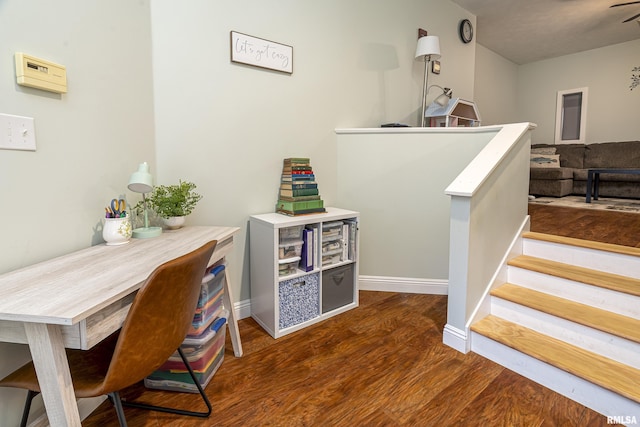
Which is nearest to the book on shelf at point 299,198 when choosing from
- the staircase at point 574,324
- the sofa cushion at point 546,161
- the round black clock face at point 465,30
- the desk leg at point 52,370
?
the staircase at point 574,324

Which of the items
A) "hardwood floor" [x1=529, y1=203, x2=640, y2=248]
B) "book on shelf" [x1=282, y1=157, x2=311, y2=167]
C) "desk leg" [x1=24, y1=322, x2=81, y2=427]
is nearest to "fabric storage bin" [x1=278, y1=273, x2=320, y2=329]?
"book on shelf" [x1=282, y1=157, x2=311, y2=167]

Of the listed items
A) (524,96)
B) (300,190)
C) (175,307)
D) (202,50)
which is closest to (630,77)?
(524,96)

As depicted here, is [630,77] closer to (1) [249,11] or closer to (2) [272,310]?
(1) [249,11]

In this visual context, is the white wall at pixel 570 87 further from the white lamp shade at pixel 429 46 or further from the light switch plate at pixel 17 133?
the light switch plate at pixel 17 133

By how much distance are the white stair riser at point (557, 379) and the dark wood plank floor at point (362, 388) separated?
0.04 metres

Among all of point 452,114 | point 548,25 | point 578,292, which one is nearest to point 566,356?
point 578,292

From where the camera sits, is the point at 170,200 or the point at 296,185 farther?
the point at 296,185

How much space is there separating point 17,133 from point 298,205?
1.38m

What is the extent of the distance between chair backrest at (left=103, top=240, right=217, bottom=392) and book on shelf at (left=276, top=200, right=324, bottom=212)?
3.46ft

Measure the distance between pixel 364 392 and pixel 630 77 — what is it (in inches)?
242

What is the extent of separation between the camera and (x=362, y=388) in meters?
1.58

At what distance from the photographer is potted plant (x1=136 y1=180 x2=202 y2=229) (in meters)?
1.72

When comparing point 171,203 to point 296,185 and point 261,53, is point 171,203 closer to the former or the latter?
point 296,185

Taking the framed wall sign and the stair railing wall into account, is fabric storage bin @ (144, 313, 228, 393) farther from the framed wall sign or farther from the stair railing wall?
Answer: the framed wall sign
